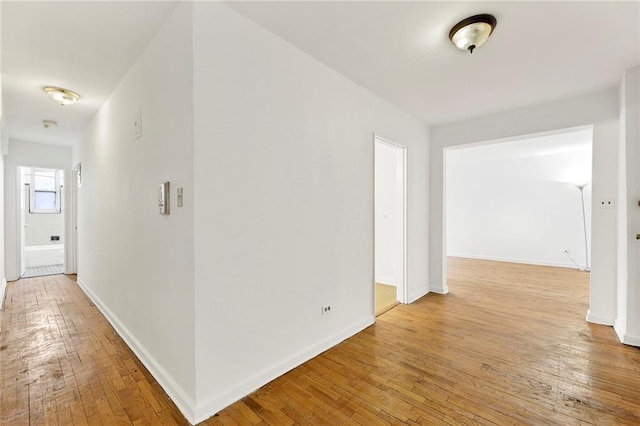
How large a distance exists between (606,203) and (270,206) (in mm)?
3652

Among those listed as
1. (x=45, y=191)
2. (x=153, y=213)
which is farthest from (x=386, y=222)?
(x=45, y=191)

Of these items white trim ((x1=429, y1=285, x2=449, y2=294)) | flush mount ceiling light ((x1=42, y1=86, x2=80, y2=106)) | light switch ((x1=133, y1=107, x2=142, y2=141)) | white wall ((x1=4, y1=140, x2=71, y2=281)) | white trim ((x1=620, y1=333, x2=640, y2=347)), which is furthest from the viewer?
white wall ((x1=4, y1=140, x2=71, y2=281))

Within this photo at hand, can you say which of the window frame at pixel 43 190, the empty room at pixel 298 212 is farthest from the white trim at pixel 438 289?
the window frame at pixel 43 190

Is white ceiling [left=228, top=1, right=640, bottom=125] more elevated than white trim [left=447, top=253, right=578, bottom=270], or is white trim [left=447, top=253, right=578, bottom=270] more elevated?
white ceiling [left=228, top=1, right=640, bottom=125]

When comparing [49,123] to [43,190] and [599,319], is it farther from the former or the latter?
[599,319]

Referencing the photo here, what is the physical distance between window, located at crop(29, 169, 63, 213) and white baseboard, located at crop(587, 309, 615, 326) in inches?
424

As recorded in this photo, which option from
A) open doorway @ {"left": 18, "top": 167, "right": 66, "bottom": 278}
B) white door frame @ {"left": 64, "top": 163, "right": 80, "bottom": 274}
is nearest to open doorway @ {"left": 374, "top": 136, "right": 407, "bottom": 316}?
white door frame @ {"left": 64, "top": 163, "right": 80, "bottom": 274}

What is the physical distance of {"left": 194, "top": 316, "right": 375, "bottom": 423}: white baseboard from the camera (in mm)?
1683

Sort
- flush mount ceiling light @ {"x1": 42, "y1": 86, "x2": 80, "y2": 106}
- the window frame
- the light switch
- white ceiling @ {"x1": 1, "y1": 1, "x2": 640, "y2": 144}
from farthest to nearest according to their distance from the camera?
the window frame, flush mount ceiling light @ {"x1": 42, "y1": 86, "x2": 80, "y2": 106}, the light switch, white ceiling @ {"x1": 1, "y1": 1, "x2": 640, "y2": 144}

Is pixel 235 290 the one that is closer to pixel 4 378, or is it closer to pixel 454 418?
pixel 454 418

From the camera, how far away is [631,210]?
2.60m

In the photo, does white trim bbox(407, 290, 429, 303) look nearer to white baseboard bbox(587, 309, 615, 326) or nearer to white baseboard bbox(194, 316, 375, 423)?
white baseboard bbox(194, 316, 375, 423)

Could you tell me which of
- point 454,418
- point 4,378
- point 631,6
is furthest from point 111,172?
point 631,6

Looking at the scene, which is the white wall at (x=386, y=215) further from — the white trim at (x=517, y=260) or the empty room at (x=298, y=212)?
the white trim at (x=517, y=260)
